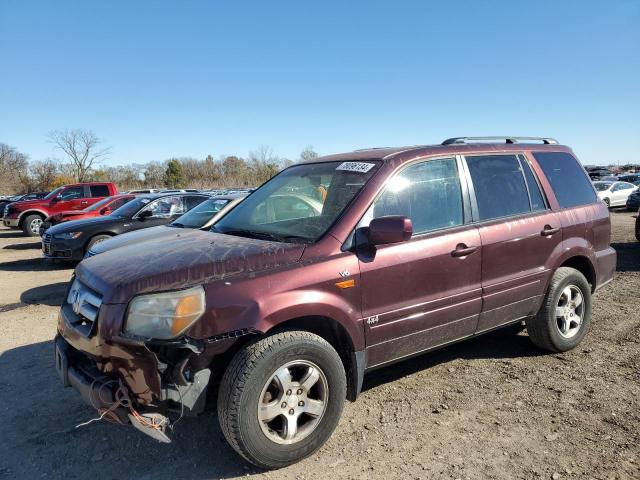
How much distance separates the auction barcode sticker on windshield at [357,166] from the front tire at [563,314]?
2.11m

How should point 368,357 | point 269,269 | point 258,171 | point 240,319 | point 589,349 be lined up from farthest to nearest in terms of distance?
point 258,171
point 589,349
point 368,357
point 269,269
point 240,319

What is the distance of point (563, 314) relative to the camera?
4.46m

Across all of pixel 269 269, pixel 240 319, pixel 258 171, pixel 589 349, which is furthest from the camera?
pixel 258 171

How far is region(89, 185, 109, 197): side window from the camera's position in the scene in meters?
18.1

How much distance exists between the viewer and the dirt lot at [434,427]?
2.88m

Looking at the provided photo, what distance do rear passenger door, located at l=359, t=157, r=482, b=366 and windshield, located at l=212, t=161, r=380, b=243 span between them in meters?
0.25

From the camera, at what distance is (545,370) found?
419 cm

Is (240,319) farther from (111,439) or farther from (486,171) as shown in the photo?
(486,171)

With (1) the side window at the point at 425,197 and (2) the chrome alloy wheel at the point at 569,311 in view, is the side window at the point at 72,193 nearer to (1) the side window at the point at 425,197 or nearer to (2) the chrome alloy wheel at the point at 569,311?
(1) the side window at the point at 425,197

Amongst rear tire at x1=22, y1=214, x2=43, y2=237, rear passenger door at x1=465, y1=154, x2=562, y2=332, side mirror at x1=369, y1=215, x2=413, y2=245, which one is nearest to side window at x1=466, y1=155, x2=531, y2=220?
rear passenger door at x1=465, y1=154, x2=562, y2=332

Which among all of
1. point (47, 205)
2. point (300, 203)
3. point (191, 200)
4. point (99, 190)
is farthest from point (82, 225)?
point (47, 205)

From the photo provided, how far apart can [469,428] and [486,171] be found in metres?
2.08

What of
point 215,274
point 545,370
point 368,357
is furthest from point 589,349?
point 215,274

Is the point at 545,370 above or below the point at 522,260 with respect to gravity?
below
